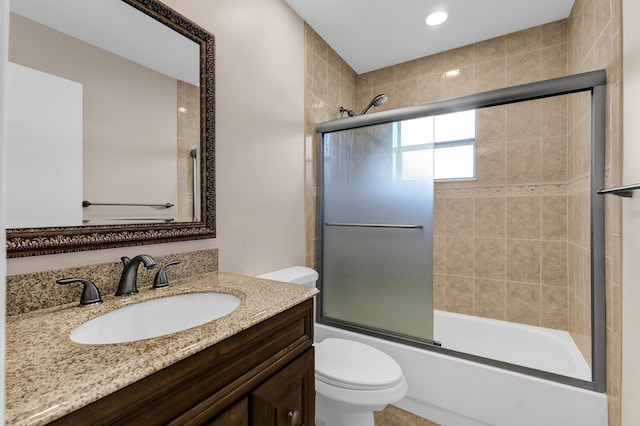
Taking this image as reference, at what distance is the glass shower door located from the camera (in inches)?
67.0

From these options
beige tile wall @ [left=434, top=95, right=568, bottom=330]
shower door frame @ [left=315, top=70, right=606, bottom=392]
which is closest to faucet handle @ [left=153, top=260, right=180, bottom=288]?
shower door frame @ [left=315, top=70, right=606, bottom=392]

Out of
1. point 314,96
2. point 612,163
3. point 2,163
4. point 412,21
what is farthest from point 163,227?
point 412,21

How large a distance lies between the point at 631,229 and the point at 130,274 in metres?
1.82

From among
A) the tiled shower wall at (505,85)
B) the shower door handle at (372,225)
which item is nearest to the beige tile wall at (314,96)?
the tiled shower wall at (505,85)

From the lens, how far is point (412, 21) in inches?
79.5

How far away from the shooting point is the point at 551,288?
211cm

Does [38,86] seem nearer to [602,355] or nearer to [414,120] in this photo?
[414,120]

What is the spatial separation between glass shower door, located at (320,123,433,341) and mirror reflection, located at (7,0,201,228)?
1.03 metres

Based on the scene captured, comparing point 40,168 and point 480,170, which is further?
point 480,170

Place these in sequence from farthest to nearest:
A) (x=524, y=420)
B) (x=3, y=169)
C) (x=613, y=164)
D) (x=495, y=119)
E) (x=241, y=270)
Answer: (x=495, y=119) < (x=241, y=270) < (x=524, y=420) < (x=613, y=164) < (x=3, y=169)

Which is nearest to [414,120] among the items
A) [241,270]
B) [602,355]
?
[241,270]

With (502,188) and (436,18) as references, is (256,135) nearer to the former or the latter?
(436,18)

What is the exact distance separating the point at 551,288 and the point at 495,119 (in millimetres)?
1340

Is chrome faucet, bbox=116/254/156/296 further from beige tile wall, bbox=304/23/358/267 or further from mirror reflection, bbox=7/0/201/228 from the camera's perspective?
beige tile wall, bbox=304/23/358/267
